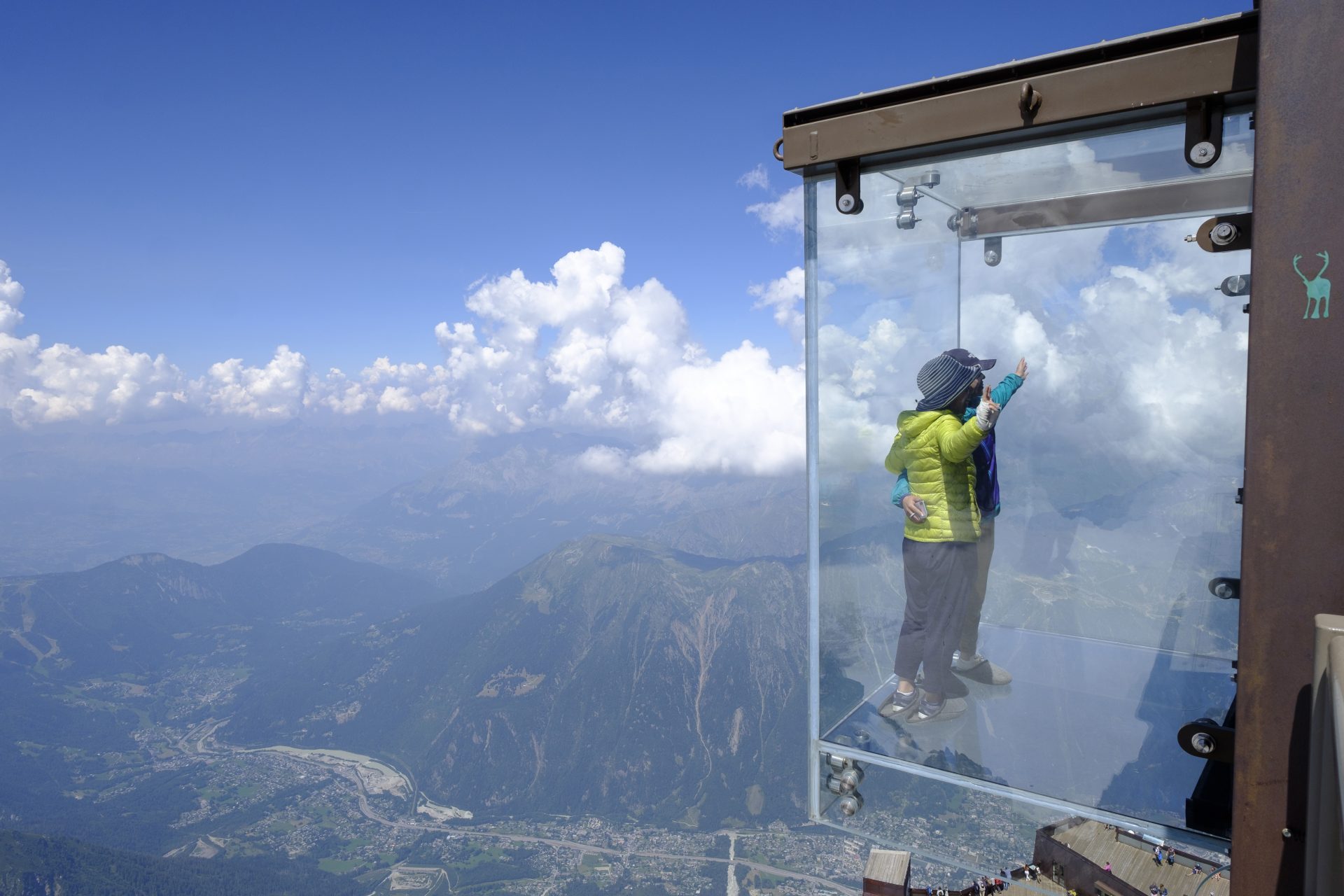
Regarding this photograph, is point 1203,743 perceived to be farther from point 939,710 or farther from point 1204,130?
point 1204,130

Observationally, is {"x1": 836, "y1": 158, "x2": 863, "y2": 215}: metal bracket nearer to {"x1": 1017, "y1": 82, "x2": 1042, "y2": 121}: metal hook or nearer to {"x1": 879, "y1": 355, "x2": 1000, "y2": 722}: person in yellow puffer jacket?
{"x1": 1017, "y1": 82, "x2": 1042, "y2": 121}: metal hook

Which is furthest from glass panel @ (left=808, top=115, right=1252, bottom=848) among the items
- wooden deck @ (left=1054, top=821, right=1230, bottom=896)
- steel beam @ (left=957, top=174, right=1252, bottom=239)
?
wooden deck @ (left=1054, top=821, right=1230, bottom=896)

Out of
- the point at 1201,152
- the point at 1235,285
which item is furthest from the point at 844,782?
the point at 1201,152

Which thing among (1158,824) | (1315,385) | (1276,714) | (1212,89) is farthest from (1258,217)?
(1158,824)

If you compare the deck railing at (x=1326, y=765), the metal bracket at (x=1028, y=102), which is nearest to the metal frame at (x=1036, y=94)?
the metal bracket at (x=1028, y=102)

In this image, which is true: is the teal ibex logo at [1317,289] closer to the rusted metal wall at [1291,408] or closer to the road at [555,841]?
the rusted metal wall at [1291,408]

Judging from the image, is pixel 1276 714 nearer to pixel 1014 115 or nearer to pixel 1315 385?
pixel 1315 385

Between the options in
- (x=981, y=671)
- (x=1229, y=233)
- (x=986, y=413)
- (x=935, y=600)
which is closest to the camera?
(x=1229, y=233)
